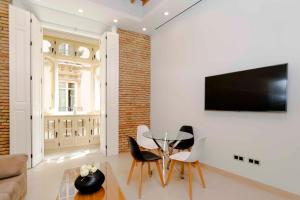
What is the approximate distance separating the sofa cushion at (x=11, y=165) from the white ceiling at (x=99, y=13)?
3.23m

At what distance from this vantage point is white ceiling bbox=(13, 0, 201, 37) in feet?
11.7

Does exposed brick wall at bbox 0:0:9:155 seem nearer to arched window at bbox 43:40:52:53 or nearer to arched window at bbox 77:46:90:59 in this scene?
arched window at bbox 43:40:52:53

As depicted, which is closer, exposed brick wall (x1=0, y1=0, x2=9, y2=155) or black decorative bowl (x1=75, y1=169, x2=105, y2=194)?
black decorative bowl (x1=75, y1=169, x2=105, y2=194)

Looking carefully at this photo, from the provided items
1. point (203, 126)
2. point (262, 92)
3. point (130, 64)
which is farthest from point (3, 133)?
point (262, 92)

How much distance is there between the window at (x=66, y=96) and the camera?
19.4 feet

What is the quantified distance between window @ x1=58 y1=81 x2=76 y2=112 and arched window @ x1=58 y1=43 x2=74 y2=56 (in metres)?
1.11

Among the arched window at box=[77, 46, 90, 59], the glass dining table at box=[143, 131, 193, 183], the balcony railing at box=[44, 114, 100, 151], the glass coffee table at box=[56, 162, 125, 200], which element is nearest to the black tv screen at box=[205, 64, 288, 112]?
the glass dining table at box=[143, 131, 193, 183]

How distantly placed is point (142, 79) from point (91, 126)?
245 cm

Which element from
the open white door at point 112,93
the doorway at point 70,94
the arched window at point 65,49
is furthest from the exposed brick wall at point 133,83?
the arched window at point 65,49

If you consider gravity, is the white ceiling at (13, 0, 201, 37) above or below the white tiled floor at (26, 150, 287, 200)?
above

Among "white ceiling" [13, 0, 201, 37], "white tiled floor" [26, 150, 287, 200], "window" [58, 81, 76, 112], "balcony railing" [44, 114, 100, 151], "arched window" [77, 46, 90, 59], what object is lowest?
"white tiled floor" [26, 150, 287, 200]

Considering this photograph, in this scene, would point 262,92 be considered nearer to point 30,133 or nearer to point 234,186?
point 234,186

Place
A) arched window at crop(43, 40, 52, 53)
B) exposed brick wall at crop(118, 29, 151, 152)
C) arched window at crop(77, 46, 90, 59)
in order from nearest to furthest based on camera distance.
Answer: exposed brick wall at crop(118, 29, 151, 152) → arched window at crop(43, 40, 52, 53) → arched window at crop(77, 46, 90, 59)

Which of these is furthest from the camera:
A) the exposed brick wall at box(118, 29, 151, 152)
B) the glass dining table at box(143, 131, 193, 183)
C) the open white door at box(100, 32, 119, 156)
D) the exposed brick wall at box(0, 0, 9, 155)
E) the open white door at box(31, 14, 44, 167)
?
the exposed brick wall at box(118, 29, 151, 152)
